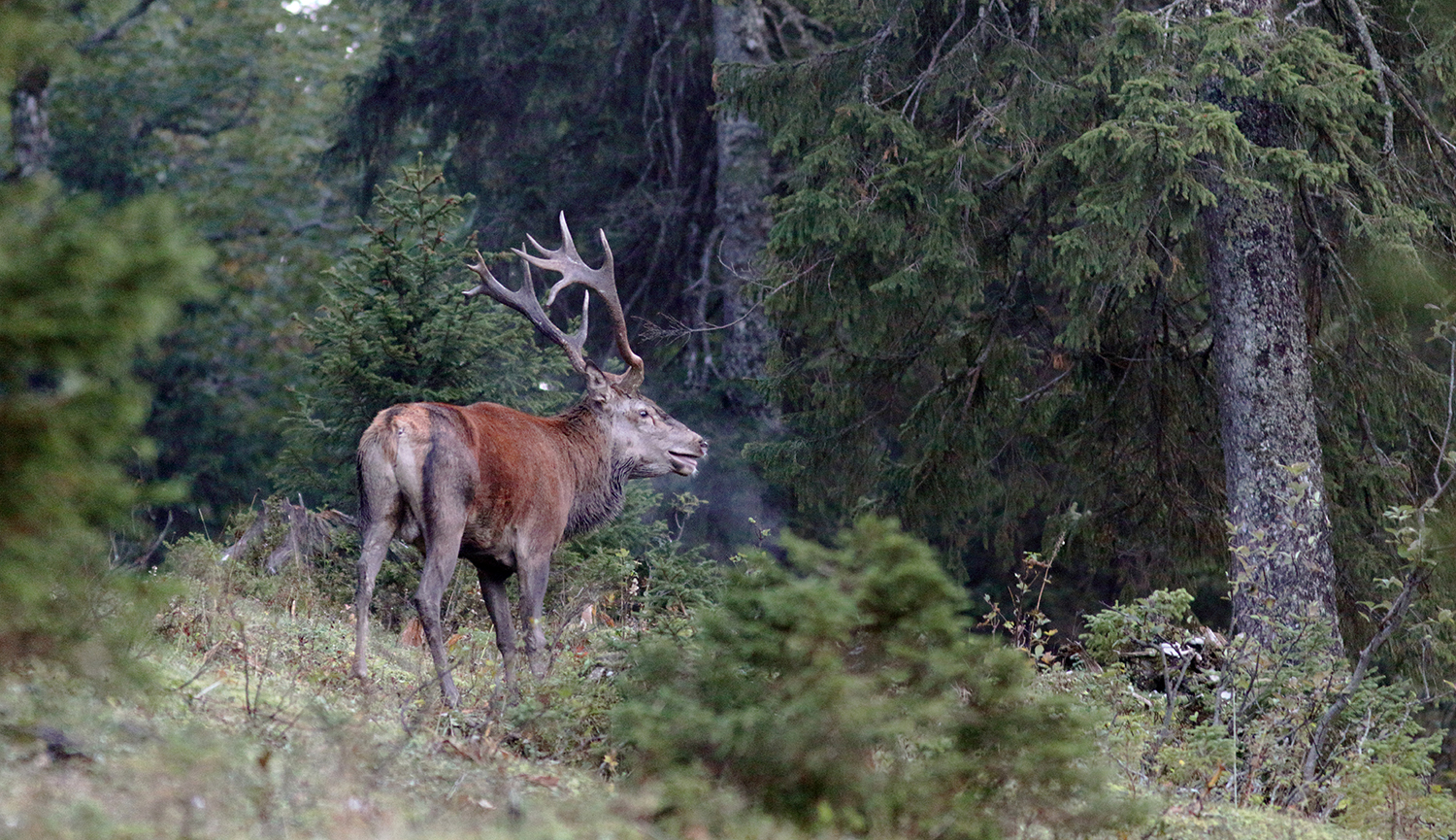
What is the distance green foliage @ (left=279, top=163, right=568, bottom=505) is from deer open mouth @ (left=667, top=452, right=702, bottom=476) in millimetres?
2122

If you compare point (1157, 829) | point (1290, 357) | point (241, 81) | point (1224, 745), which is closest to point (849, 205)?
point (1290, 357)

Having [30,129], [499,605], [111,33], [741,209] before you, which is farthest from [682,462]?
[111,33]

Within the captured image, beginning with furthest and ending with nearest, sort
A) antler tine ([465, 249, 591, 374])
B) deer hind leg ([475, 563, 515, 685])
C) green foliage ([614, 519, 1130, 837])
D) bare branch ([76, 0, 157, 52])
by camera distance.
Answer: bare branch ([76, 0, 157, 52]) → antler tine ([465, 249, 591, 374]) → deer hind leg ([475, 563, 515, 685]) → green foliage ([614, 519, 1130, 837])

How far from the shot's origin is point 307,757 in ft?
13.8

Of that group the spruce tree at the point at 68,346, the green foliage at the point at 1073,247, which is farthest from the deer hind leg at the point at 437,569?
the green foliage at the point at 1073,247

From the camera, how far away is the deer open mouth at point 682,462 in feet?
32.4

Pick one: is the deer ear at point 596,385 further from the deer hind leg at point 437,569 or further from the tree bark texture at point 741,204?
the tree bark texture at point 741,204

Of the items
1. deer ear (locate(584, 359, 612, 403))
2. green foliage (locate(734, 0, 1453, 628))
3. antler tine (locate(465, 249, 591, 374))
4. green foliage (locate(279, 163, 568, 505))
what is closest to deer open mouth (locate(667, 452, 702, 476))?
deer ear (locate(584, 359, 612, 403))

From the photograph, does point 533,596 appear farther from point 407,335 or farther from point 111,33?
point 111,33

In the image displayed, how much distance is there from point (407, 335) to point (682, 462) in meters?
2.74

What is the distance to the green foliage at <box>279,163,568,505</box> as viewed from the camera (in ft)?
36.1

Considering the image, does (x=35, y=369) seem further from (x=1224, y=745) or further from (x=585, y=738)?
(x=1224, y=745)

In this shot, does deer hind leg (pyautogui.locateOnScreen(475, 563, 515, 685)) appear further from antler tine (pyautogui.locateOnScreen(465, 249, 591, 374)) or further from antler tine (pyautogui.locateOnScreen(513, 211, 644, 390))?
antler tine (pyautogui.locateOnScreen(513, 211, 644, 390))

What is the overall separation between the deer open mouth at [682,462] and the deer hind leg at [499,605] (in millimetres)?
2025
